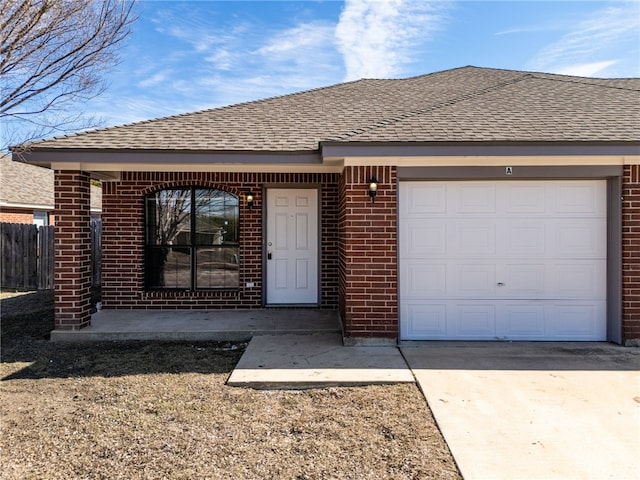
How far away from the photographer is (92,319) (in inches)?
268

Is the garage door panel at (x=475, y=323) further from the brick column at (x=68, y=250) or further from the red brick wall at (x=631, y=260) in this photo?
the brick column at (x=68, y=250)

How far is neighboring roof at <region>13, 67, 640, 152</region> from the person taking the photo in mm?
5488

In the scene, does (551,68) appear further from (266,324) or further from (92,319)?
(92,319)

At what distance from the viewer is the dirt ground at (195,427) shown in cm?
283

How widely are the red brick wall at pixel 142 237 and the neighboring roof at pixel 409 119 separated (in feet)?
3.81

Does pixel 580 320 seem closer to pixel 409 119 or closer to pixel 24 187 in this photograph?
pixel 409 119

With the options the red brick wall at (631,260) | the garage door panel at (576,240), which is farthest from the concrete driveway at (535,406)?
the garage door panel at (576,240)

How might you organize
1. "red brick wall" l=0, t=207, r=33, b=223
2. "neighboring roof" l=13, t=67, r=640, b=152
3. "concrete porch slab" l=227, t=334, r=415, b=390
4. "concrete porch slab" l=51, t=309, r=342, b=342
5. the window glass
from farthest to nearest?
"red brick wall" l=0, t=207, r=33, b=223, the window glass, "concrete porch slab" l=51, t=309, r=342, b=342, "neighboring roof" l=13, t=67, r=640, b=152, "concrete porch slab" l=227, t=334, r=415, b=390

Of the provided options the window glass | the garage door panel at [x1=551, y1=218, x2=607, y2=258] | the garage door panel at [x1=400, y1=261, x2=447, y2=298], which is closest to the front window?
the window glass

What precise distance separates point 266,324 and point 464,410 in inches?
141

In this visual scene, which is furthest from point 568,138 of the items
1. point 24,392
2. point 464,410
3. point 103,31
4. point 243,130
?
point 103,31

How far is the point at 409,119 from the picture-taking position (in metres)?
6.04

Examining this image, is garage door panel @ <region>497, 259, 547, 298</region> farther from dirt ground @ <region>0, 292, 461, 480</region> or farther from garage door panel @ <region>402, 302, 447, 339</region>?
dirt ground @ <region>0, 292, 461, 480</region>

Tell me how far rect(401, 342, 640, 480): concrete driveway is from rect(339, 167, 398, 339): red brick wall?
59 cm
